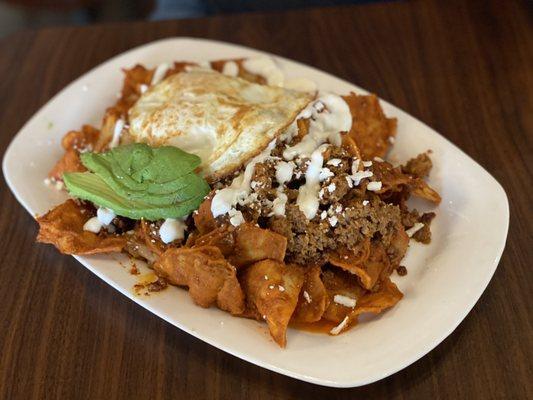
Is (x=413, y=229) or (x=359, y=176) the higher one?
(x=359, y=176)

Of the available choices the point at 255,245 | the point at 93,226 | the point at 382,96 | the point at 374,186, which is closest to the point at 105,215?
the point at 93,226

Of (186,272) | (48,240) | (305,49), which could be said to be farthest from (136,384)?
(305,49)

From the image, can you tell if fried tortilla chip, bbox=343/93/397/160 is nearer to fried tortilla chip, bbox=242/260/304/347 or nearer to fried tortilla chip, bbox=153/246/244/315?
fried tortilla chip, bbox=242/260/304/347

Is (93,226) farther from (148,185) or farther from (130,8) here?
(130,8)

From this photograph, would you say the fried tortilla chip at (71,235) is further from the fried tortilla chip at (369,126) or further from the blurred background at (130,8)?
the blurred background at (130,8)

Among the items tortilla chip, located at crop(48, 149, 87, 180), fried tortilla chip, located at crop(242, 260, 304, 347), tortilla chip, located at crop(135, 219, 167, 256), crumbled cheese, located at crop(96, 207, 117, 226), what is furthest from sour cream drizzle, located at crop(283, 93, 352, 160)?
tortilla chip, located at crop(48, 149, 87, 180)
